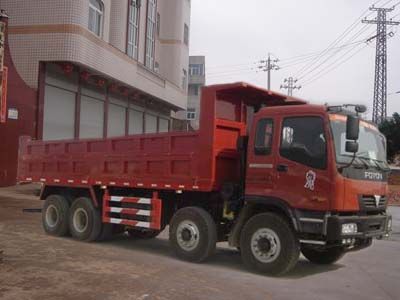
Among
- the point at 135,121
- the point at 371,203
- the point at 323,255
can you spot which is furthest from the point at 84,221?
the point at 135,121

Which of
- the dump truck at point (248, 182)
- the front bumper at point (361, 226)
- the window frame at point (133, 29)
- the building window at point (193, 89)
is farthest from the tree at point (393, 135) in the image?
the building window at point (193, 89)

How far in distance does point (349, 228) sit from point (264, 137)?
205 centimetres

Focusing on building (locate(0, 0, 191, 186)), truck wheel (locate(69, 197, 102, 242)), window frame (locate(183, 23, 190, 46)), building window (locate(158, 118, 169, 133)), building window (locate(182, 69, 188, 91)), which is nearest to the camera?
truck wheel (locate(69, 197, 102, 242))

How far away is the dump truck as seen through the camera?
950 cm

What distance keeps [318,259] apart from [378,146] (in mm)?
2524

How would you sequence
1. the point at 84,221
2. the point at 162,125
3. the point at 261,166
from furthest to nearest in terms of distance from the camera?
the point at 162,125 < the point at 84,221 < the point at 261,166

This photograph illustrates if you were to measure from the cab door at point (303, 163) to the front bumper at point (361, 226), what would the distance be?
0.29 metres

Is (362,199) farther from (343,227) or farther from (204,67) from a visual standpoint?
(204,67)

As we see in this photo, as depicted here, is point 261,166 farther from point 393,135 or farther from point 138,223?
point 393,135

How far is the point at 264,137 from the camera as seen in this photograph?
33.5 ft

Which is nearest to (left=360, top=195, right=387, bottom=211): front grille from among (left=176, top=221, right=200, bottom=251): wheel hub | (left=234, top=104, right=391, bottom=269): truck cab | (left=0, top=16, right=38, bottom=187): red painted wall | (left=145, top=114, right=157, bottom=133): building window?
(left=234, top=104, right=391, bottom=269): truck cab

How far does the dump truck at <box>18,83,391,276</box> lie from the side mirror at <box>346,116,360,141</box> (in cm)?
2

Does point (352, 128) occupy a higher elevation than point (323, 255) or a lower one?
higher

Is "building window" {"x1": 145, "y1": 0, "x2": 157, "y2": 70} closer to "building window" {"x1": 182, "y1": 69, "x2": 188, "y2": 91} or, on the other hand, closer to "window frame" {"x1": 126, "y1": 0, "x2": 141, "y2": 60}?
"window frame" {"x1": 126, "y1": 0, "x2": 141, "y2": 60}
